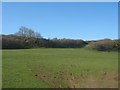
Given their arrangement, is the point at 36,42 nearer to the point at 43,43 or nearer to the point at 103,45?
the point at 43,43

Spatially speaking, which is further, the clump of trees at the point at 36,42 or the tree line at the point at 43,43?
the clump of trees at the point at 36,42

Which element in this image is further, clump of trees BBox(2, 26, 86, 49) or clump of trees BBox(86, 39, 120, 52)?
clump of trees BBox(2, 26, 86, 49)

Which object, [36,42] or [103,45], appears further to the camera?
[36,42]

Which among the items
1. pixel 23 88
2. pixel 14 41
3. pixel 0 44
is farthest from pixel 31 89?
pixel 14 41

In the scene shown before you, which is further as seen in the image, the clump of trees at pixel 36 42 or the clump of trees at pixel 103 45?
the clump of trees at pixel 36 42

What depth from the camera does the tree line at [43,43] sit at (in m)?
47.8

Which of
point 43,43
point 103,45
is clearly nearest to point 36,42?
point 43,43

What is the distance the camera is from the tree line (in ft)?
157

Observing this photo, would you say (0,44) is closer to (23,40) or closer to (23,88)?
(23,40)

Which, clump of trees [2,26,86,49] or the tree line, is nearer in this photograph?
the tree line

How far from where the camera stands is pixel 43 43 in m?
58.3

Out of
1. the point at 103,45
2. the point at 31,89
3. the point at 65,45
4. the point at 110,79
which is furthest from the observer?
the point at 65,45

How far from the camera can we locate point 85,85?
12492 millimetres

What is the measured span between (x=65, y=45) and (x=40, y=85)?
44.9 meters
